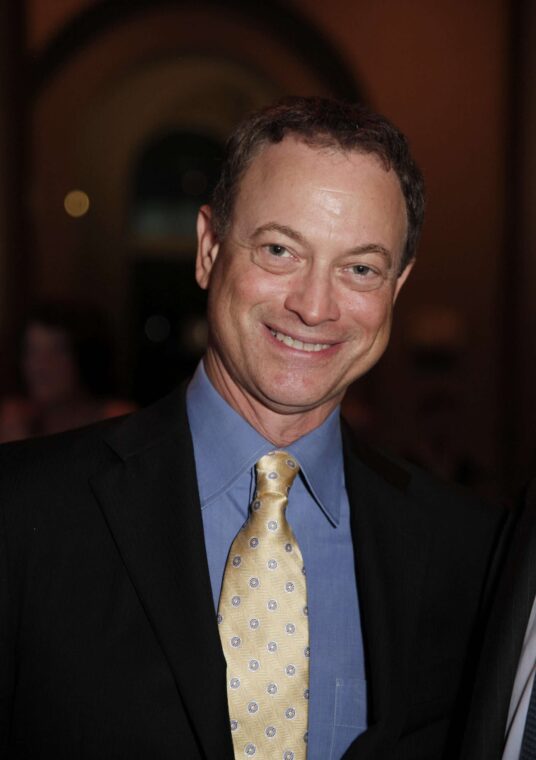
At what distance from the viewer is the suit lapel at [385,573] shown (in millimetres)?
1740

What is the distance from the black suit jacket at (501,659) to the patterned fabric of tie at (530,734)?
0.08 m

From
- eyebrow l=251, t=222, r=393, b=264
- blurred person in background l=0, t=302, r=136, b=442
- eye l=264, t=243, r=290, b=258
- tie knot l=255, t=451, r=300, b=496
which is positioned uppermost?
eyebrow l=251, t=222, r=393, b=264

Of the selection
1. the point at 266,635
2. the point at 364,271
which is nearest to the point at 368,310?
the point at 364,271

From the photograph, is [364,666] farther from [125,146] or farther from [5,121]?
[125,146]

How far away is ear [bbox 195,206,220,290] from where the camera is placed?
1.89 metres

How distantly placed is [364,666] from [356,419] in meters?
3.09

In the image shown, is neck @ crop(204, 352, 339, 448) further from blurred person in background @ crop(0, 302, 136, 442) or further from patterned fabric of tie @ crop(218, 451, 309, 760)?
blurred person in background @ crop(0, 302, 136, 442)

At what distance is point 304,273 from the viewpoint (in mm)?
1740

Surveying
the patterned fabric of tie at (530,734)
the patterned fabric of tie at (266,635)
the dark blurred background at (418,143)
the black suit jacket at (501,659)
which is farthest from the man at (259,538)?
the dark blurred background at (418,143)

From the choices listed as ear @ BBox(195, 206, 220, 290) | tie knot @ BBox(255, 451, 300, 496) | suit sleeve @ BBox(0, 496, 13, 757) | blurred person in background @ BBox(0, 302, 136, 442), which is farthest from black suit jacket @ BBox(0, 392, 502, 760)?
blurred person in background @ BBox(0, 302, 136, 442)

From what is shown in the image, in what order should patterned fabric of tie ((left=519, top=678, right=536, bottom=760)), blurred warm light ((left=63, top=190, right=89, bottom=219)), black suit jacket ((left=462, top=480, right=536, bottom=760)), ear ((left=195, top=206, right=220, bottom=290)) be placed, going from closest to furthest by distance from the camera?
1. patterned fabric of tie ((left=519, top=678, right=536, bottom=760))
2. black suit jacket ((left=462, top=480, right=536, bottom=760))
3. ear ((left=195, top=206, right=220, bottom=290))
4. blurred warm light ((left=63, top=190, right=89, bottom=219))

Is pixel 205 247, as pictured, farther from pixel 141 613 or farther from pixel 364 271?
pixel 141 613

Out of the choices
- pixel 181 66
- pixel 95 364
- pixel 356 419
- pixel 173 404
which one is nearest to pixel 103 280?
pixel 181 66

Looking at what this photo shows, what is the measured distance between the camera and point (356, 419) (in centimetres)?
484
